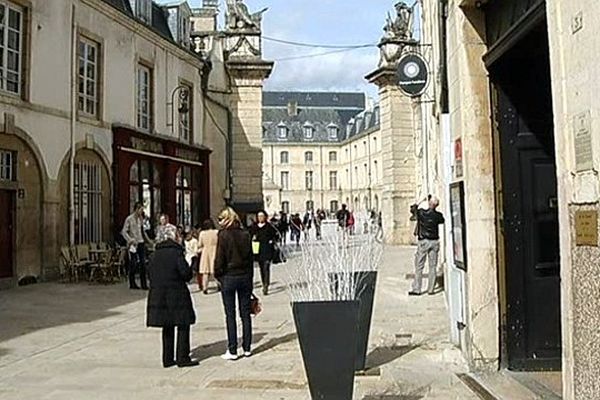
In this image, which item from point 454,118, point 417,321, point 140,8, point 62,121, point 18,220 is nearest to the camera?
point 454,118

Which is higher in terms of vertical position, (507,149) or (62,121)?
(62,121)

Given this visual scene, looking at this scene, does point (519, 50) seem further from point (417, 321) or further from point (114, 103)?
point (114, 103)

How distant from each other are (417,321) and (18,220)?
9885 mm

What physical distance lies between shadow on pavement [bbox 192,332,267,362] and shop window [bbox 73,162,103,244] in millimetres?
10165

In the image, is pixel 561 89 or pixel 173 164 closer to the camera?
pixel 561 89

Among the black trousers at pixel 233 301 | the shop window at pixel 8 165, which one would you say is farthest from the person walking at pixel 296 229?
the black trousers at pixel 233 301

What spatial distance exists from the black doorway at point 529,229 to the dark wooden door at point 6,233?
12189 millimetres

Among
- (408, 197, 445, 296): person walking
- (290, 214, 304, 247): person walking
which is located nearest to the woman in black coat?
(408, 197, 445, 296): person walking

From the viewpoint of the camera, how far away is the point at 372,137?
72625 millimetres

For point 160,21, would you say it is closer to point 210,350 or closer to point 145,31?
point 145,31

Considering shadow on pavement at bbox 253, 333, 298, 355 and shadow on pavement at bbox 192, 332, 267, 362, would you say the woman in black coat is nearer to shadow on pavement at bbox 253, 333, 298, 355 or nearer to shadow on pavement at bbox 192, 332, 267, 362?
shadow on pavement at bbox 192, 332, 267, 362

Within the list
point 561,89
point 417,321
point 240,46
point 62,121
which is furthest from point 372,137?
point 561,89

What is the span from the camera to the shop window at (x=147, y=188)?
2084 centimetres

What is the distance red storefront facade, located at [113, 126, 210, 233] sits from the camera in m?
20.0
